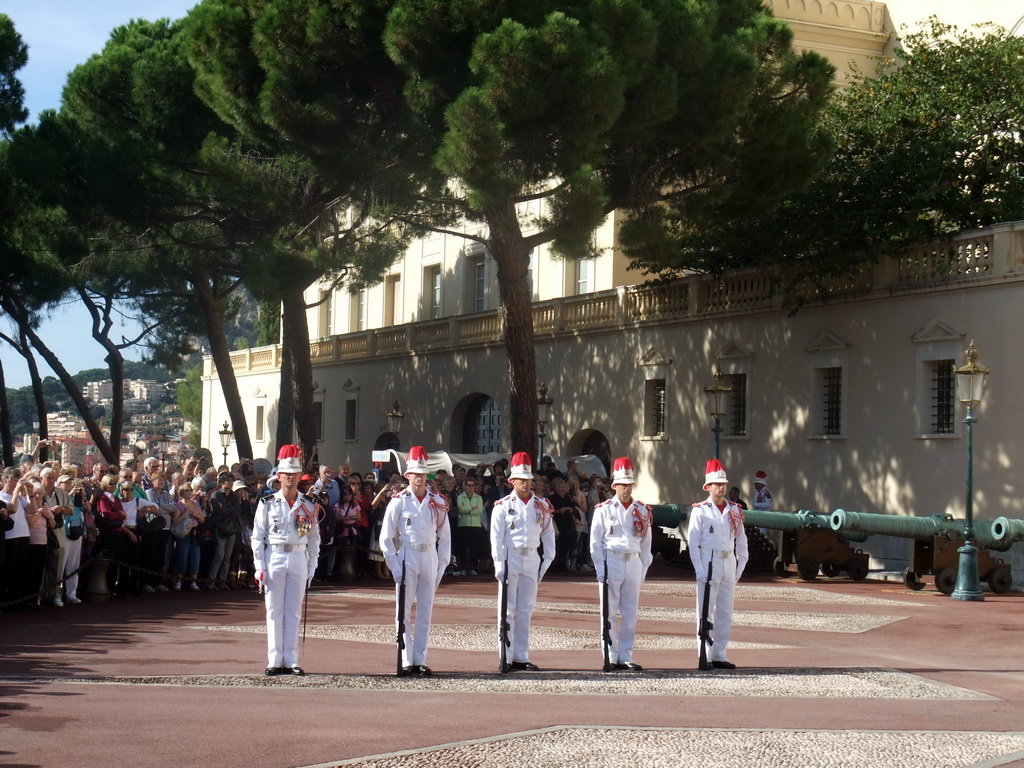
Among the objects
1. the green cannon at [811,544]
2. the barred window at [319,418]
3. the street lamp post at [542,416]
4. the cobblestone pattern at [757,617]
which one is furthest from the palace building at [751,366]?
the cobblestone pattern at [757,617]

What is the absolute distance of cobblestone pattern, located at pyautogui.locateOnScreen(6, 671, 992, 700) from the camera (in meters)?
11.5

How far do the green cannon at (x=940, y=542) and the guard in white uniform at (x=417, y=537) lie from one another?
11497 millimetres

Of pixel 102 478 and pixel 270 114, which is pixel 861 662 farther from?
pixel 270 114

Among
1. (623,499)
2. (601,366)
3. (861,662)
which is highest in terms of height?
(601,366)

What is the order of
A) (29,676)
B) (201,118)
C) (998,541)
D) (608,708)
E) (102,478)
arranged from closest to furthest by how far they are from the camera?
(608,708) < (29,676) < (102,478) < (998,541) < (201,118)

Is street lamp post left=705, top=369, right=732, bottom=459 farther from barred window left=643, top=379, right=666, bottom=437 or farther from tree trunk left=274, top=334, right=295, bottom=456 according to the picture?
tree trunk left=274, top=334, right=295, bottom=456

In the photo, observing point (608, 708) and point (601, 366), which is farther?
point (601, 366)

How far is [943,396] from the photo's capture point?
27109 millimetres

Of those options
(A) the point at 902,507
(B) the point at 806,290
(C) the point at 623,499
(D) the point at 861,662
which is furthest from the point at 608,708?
(B) the point at 806,290

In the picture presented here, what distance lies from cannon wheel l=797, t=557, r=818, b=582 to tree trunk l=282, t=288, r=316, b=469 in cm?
1511

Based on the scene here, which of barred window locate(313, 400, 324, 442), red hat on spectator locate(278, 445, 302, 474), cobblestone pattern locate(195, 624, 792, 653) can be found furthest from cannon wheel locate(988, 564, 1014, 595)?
barred window locate(313, 400, 324, 442)

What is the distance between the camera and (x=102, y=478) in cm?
1958

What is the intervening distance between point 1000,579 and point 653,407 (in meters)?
13.1

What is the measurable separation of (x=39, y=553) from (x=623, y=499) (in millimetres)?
7940
